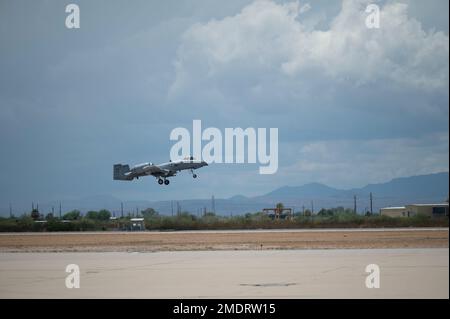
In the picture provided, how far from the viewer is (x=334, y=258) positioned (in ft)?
122

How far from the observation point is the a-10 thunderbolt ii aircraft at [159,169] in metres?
115

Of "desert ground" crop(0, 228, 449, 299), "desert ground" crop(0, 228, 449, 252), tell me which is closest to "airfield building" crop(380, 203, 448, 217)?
"desert ground" crop(0, 228, 449, 252)

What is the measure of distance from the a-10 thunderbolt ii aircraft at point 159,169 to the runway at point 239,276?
7347cm

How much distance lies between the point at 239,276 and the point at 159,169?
296 ft

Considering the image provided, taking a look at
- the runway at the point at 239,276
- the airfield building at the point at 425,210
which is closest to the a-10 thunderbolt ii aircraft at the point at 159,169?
A: the airfield building at the point at 425,210

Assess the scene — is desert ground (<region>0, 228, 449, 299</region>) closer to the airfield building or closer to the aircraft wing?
the aircraft wing

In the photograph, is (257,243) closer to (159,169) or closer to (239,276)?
(239,276)

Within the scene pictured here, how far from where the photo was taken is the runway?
77.8ft

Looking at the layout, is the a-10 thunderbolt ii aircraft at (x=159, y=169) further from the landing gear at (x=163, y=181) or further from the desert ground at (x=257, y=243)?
the desert ground at (x=257, y=243)

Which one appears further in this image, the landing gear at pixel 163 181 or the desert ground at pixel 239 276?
the landing gear at pixel 163 181

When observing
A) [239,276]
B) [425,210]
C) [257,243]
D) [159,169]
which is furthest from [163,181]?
[239,276]

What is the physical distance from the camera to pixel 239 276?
2912 centimetres

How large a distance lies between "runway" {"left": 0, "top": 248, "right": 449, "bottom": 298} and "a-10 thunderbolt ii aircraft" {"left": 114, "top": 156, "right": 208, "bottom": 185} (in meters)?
73.5
